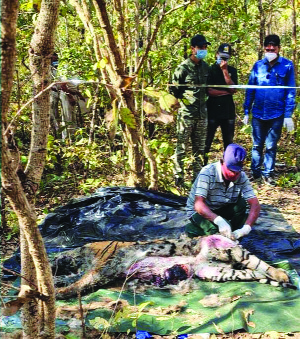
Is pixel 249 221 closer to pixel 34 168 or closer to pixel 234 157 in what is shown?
pixel 234 157

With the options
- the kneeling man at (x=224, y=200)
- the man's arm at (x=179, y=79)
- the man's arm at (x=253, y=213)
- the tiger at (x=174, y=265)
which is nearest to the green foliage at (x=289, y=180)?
the man's arm at (x=179, y=79)

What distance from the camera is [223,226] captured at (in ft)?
11.5

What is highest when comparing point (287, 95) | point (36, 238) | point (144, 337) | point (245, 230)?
point (287, 95)

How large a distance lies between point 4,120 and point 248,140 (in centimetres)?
769

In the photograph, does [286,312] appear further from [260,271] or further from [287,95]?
[287,95]

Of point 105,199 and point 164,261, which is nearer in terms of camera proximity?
point 164,261

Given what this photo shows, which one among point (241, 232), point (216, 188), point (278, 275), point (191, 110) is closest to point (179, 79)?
point (191, 110)

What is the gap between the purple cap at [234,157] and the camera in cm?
342

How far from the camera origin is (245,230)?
3.58 metres

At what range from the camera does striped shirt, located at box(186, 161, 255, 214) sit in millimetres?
3635

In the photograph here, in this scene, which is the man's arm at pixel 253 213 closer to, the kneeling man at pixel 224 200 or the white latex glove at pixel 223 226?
the kneeling man at pixel 224 200

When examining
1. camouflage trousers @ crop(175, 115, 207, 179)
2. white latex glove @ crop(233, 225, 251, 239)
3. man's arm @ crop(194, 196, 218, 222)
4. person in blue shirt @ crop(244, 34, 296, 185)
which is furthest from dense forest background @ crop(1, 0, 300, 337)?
white latex glove @ crop(233, 225, 251, 239)

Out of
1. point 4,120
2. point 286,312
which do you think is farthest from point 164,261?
point 4,120

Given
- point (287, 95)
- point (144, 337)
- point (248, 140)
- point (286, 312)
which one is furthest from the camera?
point (248, 140)
